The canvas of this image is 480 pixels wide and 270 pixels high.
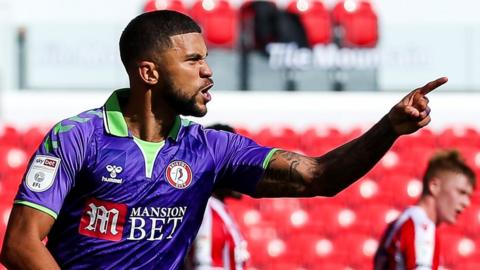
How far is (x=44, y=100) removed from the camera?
12.5 meters

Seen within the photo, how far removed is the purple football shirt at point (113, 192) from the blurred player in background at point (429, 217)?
2260 mm

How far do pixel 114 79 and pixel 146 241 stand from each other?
8837mm

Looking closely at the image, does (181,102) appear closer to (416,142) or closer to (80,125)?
(80,125)

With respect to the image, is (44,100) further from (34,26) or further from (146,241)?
(146,241)

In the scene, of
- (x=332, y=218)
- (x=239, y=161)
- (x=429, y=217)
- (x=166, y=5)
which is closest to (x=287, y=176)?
(x=239, y=161)

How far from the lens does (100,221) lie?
388 centimetres

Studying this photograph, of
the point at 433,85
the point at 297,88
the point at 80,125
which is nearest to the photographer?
the point at 433,85

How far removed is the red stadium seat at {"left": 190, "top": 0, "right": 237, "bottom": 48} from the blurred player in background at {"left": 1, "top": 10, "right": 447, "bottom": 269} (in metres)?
9.11

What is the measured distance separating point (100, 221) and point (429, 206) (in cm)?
281

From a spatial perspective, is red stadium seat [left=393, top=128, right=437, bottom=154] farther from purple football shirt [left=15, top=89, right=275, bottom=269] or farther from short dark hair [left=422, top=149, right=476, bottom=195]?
purple football shirt [left=15, top=89, right=275, bottom=269]

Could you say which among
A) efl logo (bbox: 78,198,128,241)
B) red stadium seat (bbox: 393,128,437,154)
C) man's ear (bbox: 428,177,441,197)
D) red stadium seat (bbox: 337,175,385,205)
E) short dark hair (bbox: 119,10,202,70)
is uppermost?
short dark hair (bbox: 119,10,202,70)

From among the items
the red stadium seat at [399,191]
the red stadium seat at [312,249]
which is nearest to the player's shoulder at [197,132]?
the red stadium seat at [312,249]

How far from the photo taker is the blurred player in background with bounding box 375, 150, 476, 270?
19.9ft

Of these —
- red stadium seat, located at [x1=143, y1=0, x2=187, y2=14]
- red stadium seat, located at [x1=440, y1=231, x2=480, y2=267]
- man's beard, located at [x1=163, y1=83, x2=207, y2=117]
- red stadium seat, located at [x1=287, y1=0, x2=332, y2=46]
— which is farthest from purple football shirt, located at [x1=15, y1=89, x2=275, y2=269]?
Answer: red stadium seat, located at [x1=287, y1=0, x2=332, y2=46]
